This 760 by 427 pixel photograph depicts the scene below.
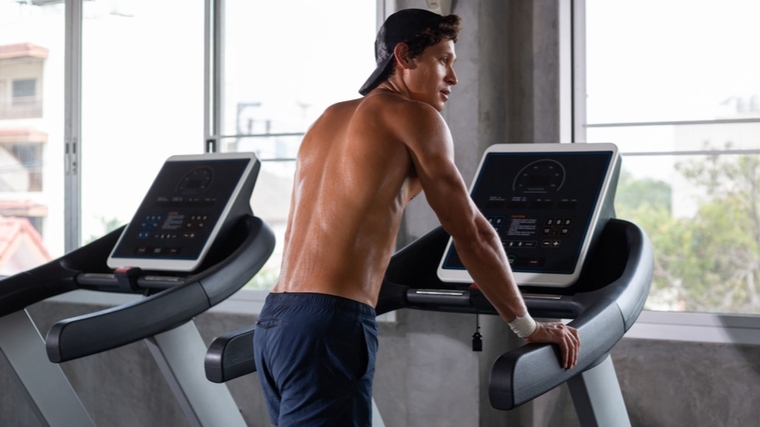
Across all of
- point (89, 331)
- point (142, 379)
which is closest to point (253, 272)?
point (89, 331)

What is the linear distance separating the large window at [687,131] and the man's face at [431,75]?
138cm

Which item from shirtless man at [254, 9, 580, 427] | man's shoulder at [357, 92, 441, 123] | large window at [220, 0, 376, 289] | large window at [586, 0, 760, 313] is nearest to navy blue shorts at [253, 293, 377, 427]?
shirtless man at [254, 9, 580, 427]

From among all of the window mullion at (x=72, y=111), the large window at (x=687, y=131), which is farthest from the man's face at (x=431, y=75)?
the window mullion at (x=72, y=111)

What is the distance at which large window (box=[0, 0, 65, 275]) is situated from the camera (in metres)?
4.22

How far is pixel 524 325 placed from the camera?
61.9 inches

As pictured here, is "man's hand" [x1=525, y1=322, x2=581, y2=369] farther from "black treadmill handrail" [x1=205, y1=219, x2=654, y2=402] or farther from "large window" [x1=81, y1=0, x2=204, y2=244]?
"large window" [x1=81, y1=0, x2=204, y2=244]

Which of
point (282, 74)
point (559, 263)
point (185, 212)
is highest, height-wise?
point (282, 74)

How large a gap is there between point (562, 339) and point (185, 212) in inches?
65.6

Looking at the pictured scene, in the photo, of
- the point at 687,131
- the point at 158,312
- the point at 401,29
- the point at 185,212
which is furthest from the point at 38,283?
the point at 687,131

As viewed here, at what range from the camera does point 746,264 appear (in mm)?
2809

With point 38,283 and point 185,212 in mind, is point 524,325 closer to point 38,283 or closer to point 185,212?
point 185,212

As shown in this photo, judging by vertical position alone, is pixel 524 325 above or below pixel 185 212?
below

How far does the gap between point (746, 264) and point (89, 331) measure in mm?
2387

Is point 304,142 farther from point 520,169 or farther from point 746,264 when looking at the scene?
point 746,264
